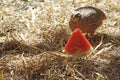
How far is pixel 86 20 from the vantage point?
12.4 feet

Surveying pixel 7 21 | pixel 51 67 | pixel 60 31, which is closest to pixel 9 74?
pixel 51 67

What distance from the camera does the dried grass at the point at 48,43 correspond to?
319 centimetres

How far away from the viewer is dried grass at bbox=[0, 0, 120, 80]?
3.19 meters

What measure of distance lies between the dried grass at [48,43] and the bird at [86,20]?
0.16 meters

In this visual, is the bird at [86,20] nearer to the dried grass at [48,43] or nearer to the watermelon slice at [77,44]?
the dried grass at [48,43]

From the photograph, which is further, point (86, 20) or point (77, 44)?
point (86, 20)

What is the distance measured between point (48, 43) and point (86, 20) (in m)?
0.47

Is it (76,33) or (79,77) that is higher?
(76,33)

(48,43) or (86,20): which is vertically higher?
(86,20)

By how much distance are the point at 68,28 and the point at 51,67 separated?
38.2 inches

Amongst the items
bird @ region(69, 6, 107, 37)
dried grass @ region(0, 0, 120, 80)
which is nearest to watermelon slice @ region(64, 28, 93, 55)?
dried grass @ region(0, 0, 120, 80)

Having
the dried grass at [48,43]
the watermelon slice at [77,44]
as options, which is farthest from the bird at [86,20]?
the watermelon slice at [77,44]

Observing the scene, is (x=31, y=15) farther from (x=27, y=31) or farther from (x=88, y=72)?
(x=88, y=72)

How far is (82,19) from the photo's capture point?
12.4 feet
